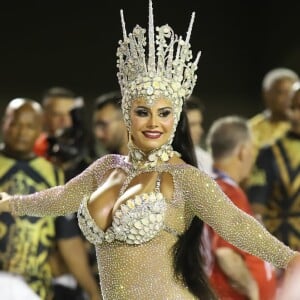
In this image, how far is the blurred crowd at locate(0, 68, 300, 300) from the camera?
5.51m

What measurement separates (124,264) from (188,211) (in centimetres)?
29

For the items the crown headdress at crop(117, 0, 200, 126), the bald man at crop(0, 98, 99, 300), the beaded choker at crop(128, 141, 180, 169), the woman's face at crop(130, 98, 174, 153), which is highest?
the crown headdress at crop(117, 0, 200, 126)

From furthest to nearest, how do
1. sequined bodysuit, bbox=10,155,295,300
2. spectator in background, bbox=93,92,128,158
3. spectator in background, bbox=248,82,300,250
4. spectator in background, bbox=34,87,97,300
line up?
spectator in background, bbox=93,92,128,158
spectator in background, bbox=248,82,300,250
spectator in background, bbox=34,87,97,300
sequined bodysuit, bbox=10,155,295,300

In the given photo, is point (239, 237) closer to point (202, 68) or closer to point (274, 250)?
point (274, 250)

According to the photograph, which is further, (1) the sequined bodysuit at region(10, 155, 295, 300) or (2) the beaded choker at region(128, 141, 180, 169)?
(2) the beaded choker at region(128, 141, 180, 169)

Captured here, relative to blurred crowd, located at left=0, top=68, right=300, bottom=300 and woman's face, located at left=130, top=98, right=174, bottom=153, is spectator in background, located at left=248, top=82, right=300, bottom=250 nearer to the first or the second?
blurred crowd, located at left=0, top=68, right=300, bottom=300

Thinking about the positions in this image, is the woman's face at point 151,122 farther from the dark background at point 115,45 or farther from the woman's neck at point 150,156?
the dark background at point 115,45

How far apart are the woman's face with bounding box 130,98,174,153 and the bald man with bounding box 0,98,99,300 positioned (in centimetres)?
178

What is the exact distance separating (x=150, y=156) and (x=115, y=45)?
17.1 feet

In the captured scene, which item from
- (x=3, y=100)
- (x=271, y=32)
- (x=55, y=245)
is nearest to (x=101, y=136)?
(x=55, y=245)

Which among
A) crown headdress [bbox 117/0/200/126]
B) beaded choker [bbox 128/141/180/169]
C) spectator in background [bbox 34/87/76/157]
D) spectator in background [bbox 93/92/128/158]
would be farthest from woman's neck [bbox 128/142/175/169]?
spectator in background [bbox 34/87/76/157]

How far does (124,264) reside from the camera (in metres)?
4.29

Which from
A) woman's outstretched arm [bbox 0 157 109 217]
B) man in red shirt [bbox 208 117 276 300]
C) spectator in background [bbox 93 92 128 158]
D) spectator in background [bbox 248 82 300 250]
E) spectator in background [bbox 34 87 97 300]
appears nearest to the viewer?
woman's outstretched arm [bbox 0 157 109 217]

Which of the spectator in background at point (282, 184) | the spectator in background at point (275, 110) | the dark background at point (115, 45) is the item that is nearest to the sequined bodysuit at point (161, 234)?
the spectator in background at point (282, 184)
